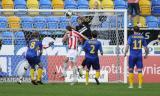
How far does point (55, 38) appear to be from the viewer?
92.9ft

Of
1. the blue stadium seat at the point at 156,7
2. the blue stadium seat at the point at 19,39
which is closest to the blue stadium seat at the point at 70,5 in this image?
the blue stadium seat at the point at 156,7

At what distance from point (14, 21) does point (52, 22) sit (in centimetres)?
167

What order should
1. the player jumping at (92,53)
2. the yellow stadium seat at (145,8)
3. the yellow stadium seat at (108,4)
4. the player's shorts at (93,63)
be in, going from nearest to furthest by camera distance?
the player jumping at (92,53) → the player's shorts at (93,63) → the yellow stadium seat at (108,4) → the yellow stadium seat at (145,8)

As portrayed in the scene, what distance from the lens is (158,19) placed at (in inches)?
1307

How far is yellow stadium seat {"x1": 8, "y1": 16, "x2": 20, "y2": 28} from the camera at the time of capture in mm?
28656

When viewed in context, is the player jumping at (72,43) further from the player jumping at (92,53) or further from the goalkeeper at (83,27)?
the goalkeeper at (83,27)

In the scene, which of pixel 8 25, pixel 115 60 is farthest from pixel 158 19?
pixel 8 25

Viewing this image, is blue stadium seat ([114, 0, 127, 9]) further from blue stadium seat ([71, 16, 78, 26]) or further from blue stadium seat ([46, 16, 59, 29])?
blue stadium seat ([46, 16, 59, 29])

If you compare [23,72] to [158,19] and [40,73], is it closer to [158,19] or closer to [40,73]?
[40,73]

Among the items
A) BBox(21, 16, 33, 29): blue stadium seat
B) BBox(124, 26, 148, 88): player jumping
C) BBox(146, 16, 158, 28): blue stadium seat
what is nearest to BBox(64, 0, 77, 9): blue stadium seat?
BBox(146, 16, 158, 28): blue stadium seat

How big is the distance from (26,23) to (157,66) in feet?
19.0

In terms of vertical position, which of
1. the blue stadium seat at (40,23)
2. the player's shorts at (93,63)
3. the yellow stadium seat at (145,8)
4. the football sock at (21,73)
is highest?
the yellow stadium seat at (145,8)

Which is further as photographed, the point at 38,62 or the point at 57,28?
the point at 57,28

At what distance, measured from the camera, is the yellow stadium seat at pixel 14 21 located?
94.0ft
